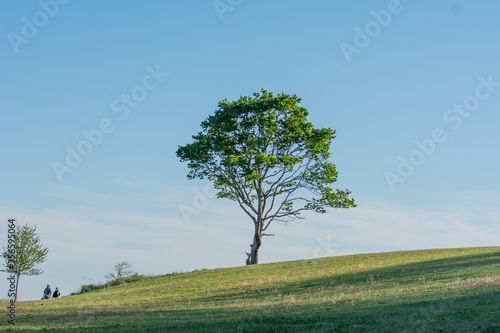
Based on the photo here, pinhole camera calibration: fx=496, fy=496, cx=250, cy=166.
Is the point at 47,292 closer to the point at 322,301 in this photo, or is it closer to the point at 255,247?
the point at 255,247

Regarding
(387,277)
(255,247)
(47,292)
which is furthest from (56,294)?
(387,277)

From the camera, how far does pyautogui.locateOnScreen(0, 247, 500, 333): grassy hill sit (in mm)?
17672

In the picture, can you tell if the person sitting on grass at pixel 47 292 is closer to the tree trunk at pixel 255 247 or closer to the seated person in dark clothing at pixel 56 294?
the seated person in dark clothing at pixel 56 294

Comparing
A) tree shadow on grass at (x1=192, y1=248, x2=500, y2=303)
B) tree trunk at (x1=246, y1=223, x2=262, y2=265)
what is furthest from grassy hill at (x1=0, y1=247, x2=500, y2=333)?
tree trunk at (x1=246, y1=223, x2=262, y2=265)

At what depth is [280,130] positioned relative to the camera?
172 feet

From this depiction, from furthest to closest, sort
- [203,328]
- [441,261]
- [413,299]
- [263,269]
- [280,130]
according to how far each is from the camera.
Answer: [280,130]
[263,269]
[441,261]
[413,299]
[203,328]

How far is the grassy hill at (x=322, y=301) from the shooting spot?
58.0 ft

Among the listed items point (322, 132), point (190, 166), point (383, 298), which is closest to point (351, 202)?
point (322, 132)

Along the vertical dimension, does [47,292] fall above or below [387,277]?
above

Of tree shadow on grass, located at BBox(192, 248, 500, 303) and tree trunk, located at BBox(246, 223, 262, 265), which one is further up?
tree trunk, located at BBox(246, 223, 262, 265)

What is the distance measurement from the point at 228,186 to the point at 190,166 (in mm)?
4683

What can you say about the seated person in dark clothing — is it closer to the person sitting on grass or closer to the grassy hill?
the person sitting on grass

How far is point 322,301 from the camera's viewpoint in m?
25.7

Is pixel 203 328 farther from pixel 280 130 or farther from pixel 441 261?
pixel 280 130
